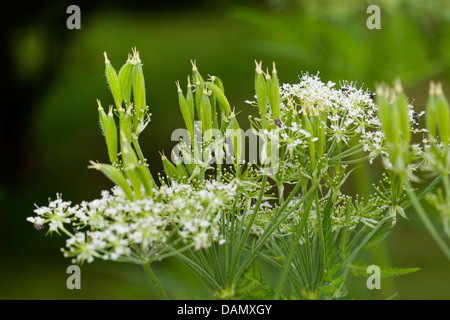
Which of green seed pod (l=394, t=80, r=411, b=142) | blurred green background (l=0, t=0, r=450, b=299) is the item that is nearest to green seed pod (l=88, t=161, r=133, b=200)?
green seed pod (l=394, t=80, r=411, b=142)

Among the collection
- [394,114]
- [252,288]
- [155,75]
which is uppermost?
[155,75]

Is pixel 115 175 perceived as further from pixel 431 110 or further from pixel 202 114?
pixel 431 110

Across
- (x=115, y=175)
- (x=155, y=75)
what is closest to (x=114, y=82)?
(x=115, y=175)

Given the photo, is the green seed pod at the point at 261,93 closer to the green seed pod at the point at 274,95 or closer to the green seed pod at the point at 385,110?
the green seed pod at the point at 274,95

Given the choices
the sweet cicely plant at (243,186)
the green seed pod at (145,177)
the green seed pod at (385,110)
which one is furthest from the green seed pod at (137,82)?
the green seed pod at (385,110)

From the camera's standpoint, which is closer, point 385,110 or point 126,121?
point 385,110

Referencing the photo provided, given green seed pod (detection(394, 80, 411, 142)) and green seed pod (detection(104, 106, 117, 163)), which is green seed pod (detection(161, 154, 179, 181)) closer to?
green seed pod (detection(104, 106, 117, 163))
